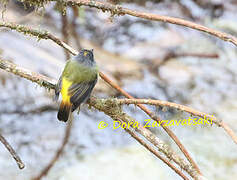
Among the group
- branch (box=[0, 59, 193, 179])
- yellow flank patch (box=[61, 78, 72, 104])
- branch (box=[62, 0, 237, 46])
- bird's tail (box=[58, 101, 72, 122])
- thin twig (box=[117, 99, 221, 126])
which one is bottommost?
bird's tail (box=[58, 101, 72, 122])

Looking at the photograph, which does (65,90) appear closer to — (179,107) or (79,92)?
(79,92)

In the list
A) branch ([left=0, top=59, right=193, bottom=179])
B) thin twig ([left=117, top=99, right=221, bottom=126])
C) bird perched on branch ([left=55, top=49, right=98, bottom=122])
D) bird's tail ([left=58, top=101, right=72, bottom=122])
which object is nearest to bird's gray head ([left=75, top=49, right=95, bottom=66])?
bird perched on branch ([left=55, top=49, right=98, bottom=122])

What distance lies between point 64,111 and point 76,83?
0.20 m

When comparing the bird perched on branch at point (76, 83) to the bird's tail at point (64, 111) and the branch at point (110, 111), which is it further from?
the branch at point (110, 111)

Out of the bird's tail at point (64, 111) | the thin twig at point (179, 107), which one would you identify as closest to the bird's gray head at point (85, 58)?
the bird's tail at point (64, 111)

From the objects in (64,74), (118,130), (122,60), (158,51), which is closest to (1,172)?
(118,130)

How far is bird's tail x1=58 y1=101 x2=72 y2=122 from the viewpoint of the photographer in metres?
2.04

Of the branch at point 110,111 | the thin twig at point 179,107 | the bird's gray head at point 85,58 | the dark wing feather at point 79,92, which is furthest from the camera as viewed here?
the bird's gray head at point 85,58

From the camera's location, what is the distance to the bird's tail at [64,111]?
2.04 m

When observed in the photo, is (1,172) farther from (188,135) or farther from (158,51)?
(158,51)

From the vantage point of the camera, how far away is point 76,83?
7.22 feet

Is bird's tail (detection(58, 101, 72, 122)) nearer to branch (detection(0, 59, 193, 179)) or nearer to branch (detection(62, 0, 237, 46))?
branch (detection(0, 59, 193, 179))

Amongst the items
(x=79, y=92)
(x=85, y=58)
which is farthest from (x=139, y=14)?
(x=85, y=58)

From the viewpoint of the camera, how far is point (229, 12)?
5996mm
